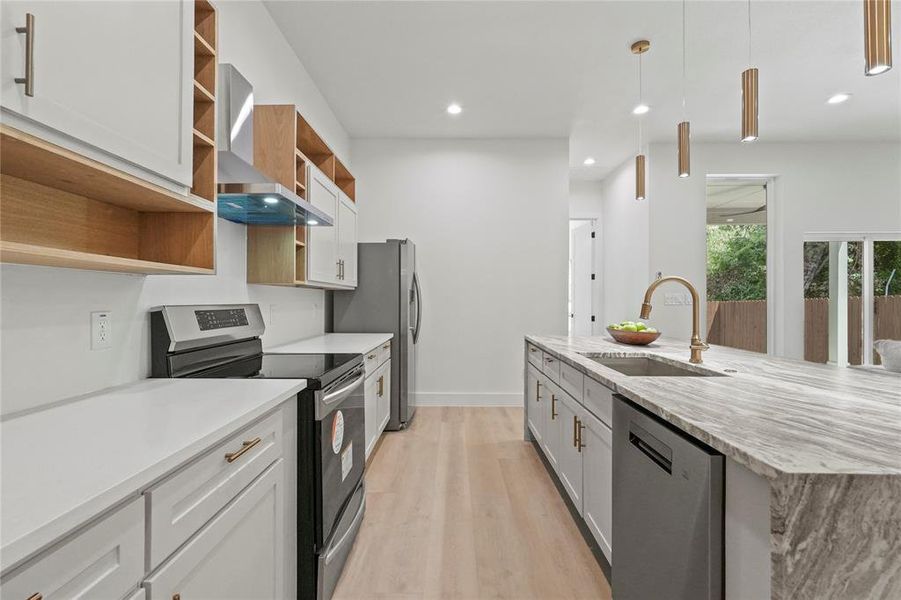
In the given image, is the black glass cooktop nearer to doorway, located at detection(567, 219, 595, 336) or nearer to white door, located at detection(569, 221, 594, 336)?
doorway, located at detection(567, 219, 595, 336)

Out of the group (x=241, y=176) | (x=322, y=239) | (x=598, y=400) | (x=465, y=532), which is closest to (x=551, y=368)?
(x=598, y=400)

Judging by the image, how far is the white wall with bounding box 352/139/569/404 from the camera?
4699 millimetres

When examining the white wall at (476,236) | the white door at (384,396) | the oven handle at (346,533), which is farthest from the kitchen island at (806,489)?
the white wall at (476,236)

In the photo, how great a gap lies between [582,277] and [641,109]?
289 cm

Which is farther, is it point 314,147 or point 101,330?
point 314,147

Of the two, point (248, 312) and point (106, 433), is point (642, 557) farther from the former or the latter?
point (248, 312)

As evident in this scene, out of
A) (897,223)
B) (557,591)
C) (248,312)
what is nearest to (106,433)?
(248,312)

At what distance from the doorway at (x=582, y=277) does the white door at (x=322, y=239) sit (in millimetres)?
4064

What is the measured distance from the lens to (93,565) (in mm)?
649

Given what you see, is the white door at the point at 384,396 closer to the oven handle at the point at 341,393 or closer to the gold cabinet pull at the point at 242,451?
the oven handle at the point at 341,393

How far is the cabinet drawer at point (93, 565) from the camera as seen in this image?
550 mm

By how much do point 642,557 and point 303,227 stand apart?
2354 mm

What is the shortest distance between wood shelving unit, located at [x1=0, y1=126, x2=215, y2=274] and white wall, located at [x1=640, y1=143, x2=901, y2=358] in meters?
4.70

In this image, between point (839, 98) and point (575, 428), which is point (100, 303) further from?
point (839, 98)
